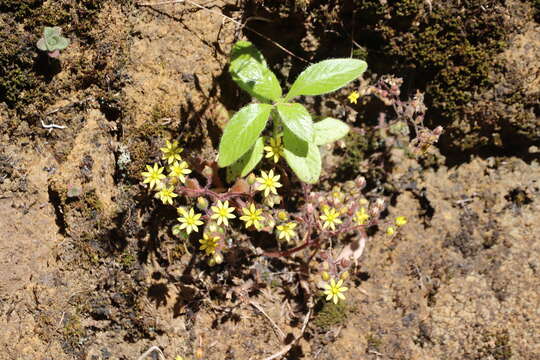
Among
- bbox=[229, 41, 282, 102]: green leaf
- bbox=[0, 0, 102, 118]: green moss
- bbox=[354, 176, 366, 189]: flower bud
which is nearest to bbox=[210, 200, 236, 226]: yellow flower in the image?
bbox=[229, 41, 282, 102]: green leaf

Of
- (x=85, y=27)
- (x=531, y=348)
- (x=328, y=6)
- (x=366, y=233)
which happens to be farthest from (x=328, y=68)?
(x=531, y=348)

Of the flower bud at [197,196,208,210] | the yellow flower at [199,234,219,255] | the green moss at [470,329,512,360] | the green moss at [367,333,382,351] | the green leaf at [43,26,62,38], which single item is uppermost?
the green leaf at [43,26,62,38]

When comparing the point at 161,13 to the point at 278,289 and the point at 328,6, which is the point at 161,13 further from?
the point at 278,289

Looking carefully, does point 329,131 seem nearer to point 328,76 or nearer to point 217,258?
point 328,76

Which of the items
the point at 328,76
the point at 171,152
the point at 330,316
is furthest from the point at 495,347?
the point at 171,152

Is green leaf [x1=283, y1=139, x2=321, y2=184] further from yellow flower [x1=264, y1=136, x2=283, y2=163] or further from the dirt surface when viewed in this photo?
the dirt surface

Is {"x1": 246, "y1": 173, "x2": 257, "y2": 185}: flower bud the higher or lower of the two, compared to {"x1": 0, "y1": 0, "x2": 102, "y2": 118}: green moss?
lower
